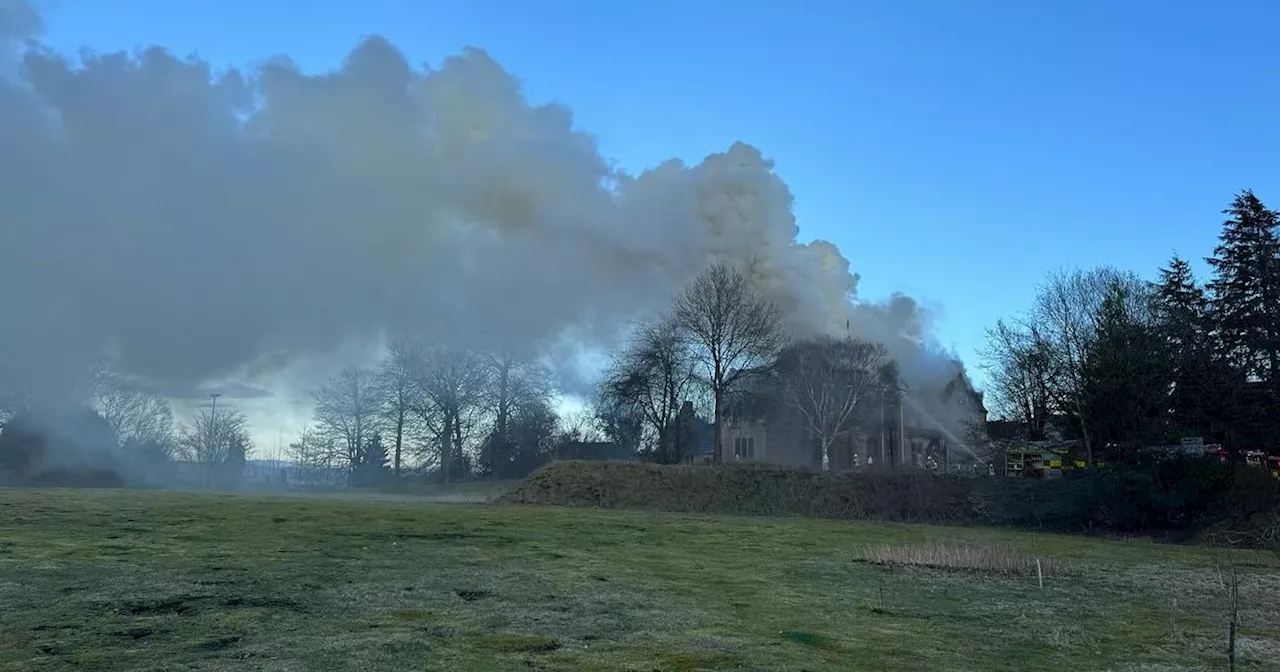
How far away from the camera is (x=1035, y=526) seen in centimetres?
3856

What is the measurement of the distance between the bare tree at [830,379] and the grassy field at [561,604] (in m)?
31.8

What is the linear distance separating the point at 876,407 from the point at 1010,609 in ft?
155

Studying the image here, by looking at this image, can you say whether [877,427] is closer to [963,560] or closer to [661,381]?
[661,381]

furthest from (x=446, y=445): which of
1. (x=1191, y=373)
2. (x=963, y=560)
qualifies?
(x=963, y=560)

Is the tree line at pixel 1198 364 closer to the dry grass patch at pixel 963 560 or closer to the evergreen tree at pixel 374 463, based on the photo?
the dry grass patch at pixel 963 560

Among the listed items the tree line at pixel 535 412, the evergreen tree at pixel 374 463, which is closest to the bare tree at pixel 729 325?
the tree line at pixel 535 412

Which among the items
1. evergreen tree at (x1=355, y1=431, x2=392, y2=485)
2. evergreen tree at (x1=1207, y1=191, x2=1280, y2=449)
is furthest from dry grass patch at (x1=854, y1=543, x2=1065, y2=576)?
evergreen tree at (x1=355, y1=431, x2=392, y2=485)

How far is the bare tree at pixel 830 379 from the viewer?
187ft

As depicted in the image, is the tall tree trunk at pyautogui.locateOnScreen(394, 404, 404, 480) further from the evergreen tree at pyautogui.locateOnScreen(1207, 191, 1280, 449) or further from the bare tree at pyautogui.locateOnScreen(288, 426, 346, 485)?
the evergreen tree at pyautogui.locateOnScreen(1207, 191, 1280, 449)

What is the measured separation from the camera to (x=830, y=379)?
56875 millimetres

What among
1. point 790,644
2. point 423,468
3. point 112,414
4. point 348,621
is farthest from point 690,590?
point 112,414

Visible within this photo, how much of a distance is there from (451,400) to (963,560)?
5872 centimetres

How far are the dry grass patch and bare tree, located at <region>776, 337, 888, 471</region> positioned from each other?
33.7 m

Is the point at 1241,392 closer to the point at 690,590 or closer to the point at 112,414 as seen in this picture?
the point at 690,590
